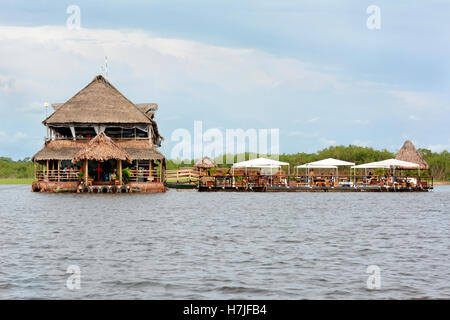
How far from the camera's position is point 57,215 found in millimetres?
23828

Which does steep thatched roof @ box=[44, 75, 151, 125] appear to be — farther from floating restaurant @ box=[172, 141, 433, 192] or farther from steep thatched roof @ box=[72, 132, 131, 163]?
floating restaurant @ box=[172, 141, 433, 192]

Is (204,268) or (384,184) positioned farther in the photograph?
(384,184)

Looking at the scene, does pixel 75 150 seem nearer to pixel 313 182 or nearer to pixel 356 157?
pixel 313 182

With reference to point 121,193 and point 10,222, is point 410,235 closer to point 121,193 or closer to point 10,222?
point 10,222

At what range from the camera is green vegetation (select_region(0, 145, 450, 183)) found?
75.4m

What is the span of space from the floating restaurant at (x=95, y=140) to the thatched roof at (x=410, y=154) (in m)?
25.7

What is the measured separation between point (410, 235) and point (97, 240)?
31.4 feet

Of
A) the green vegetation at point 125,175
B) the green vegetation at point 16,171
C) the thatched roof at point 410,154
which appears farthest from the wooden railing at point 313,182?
the green vegetation at point 16,171

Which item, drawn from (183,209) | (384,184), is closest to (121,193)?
(183,209)

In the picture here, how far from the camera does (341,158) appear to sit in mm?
74875

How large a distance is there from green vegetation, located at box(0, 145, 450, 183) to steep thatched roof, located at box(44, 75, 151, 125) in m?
27.3

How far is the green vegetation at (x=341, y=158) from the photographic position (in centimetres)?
7544
